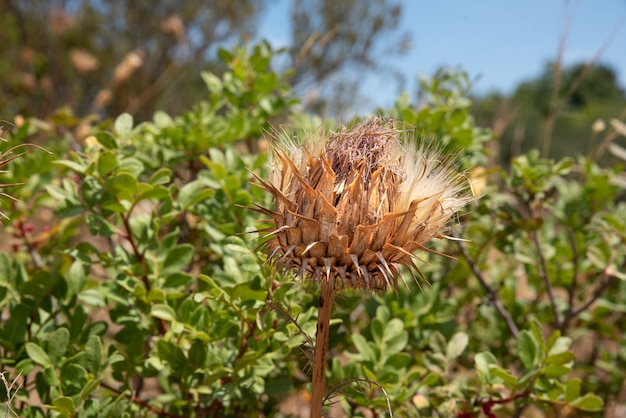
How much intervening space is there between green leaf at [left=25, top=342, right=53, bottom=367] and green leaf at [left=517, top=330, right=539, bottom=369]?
122cm

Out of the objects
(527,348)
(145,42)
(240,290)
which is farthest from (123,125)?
(145,42)

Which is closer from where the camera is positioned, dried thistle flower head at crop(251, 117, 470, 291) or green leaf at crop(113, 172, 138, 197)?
dried thistle flower head at crop(251, 117, 470, 291)

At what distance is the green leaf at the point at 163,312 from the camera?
5.05ft

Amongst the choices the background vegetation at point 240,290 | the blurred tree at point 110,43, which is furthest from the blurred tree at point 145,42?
the background vegetation at point 240,290

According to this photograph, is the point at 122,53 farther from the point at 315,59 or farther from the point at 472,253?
the point at 472,253

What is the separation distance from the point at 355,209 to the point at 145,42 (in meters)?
13.4

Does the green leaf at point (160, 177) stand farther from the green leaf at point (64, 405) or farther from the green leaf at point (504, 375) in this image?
the green leaf at point (504, 375)

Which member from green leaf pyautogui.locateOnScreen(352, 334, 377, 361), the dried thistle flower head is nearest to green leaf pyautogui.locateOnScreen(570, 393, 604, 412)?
green leaf pyautogui.locateOnScreen(352, 334, 377, 361)

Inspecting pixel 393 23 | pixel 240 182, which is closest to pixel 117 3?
pixel 393 23

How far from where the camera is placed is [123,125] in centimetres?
189

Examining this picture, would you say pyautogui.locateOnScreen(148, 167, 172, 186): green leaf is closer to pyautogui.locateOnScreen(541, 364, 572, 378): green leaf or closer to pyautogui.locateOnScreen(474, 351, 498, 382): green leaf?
pyautogui.locateOnScreen(474, 351, 498, 382): green leaf

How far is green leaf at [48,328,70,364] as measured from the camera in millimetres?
1538

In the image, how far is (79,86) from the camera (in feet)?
45.8

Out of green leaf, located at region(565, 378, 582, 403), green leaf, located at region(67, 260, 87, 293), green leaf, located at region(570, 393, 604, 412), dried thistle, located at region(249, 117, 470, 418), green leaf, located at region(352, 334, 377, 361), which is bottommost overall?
green leaf, located at region(570, 393, 604, 412)
